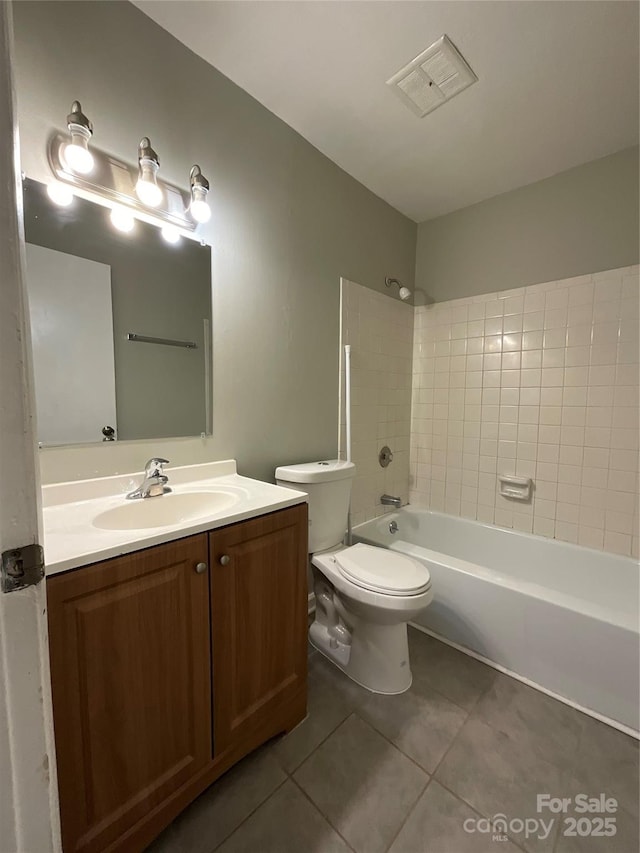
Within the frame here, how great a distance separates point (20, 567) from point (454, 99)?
2087 millimetres

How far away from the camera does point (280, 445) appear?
5.58 ft

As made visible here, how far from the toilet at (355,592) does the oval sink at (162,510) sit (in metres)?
0.38

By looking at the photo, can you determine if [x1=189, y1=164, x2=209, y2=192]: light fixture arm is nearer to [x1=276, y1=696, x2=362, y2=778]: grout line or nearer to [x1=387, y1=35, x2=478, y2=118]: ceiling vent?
[x1=387, y1=35, x2=478, y2=118]: ceiling vent

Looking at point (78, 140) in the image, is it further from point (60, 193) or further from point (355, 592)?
point (355, 592)

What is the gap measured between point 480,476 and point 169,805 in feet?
→ 6.70

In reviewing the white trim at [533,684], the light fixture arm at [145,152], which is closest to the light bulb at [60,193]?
the light fixture arm at [145,152]

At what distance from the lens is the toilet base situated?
4.64 ft

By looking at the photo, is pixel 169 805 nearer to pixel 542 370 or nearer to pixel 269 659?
pixel 269 659

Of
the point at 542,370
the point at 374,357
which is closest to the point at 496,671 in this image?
the point at 542,370

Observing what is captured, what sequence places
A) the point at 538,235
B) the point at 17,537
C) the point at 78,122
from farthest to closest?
the point at 538,235 < the point at 78,122 < the point at 17,537

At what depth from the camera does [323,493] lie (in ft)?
5.22
